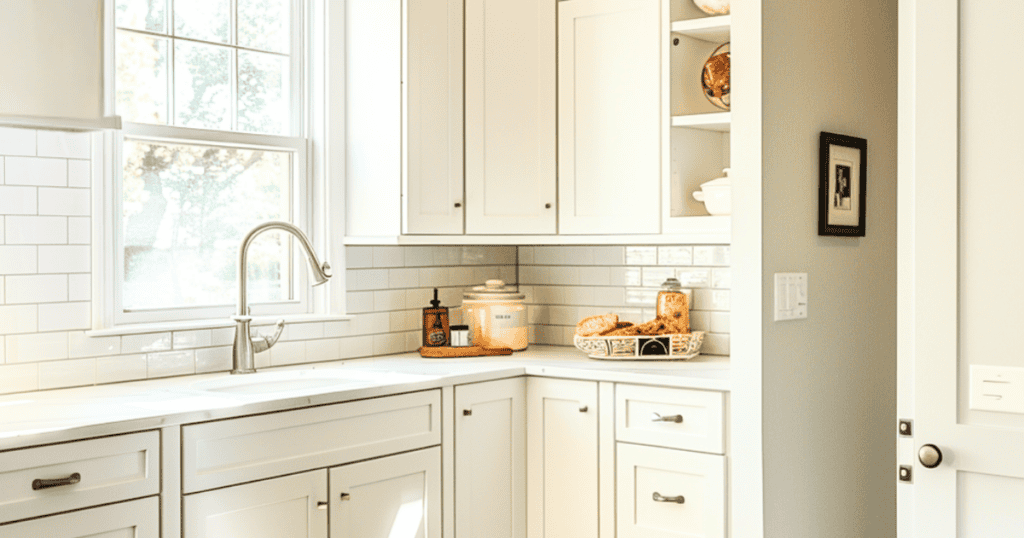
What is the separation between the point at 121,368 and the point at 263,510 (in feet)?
2.43

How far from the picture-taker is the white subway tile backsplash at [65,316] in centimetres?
281

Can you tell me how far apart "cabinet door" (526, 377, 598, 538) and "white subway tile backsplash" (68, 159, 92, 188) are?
155 cm

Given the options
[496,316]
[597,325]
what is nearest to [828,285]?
[597,325]

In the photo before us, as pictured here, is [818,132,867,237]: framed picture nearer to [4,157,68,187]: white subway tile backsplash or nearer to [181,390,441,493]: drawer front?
[181,390,441,493]: drawer front

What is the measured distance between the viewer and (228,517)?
2.49 meters

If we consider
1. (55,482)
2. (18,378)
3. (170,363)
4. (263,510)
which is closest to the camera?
(55,482)

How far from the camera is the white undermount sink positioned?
2.96 m

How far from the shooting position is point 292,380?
3195 mm

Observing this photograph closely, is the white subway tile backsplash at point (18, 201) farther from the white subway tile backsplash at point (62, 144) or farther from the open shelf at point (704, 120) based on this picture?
the open shelf at point (704, 120)

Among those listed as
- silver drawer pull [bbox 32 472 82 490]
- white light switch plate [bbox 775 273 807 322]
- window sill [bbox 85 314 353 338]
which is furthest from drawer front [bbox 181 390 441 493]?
white light switch plate [bbox 775 273 807 322]

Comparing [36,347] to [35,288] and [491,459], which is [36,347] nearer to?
[35,288]

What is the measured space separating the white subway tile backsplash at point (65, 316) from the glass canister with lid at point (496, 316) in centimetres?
141
